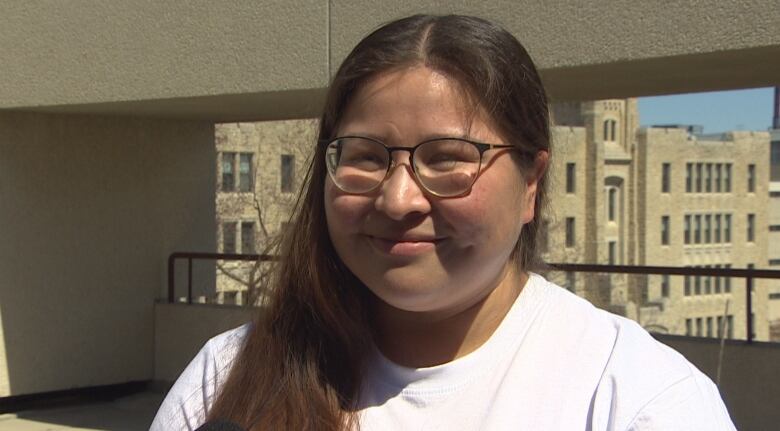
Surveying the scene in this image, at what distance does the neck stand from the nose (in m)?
0.19

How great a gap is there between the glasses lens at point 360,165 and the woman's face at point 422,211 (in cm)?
1

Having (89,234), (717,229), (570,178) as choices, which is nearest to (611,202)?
(570,178)

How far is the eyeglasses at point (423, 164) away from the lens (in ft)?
4.90

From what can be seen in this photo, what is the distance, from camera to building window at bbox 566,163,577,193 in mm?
88312

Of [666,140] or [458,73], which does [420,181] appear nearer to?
[458,73]

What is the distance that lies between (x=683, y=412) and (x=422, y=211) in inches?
16.6

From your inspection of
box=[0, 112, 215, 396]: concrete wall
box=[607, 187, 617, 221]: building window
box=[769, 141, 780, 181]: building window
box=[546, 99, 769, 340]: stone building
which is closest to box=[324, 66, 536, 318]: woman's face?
box=[0, 112, 215, 396]: concrete wall

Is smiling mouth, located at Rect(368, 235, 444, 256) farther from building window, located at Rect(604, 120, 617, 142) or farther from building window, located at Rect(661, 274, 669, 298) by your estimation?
building window, located at Rect(661, 274, 669, 298)

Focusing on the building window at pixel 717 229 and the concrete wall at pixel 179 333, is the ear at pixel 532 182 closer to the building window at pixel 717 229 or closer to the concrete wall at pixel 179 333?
the concrete wall at pixel 179 333

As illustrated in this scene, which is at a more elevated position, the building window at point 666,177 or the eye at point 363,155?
the building window at point 666,177

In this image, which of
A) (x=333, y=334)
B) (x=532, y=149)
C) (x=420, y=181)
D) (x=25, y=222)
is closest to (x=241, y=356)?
(x=333, y=334)

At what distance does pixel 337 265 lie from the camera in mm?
1764

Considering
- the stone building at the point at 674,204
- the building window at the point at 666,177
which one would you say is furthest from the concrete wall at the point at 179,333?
the building window at the point at 666,177

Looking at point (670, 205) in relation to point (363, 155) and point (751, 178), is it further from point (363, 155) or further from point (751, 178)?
point (363, 155)
